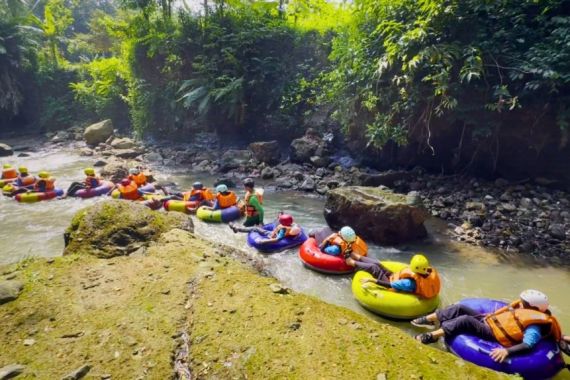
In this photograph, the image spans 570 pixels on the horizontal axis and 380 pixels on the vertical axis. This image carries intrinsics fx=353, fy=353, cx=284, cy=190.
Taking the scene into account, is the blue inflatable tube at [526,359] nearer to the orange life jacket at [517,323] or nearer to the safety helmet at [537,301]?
the orange life jacket at [517,323]

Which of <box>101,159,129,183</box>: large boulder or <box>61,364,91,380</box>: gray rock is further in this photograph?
<box>101,159,129,183</box>: large boulder

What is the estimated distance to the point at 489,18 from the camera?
8914mm

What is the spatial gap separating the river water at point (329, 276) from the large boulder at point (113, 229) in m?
2.33

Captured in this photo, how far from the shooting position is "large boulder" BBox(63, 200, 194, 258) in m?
5.15

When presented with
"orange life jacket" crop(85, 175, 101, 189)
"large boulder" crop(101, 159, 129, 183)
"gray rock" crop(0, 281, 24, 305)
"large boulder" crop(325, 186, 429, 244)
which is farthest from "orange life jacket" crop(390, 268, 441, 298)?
"large boulder" crop(101, 159, 129, 183)

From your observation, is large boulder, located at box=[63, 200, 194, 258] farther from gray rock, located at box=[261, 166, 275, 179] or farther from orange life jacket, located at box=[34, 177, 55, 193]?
gray rock, located at box=[261, 166, 275, 179]

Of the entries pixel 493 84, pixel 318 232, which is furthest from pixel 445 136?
pixel 318 232

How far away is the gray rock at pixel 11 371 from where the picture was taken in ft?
8.74

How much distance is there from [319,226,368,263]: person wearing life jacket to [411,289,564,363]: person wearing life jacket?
208cm

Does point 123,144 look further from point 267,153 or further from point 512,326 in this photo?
point 512,326

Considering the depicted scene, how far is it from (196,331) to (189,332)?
0.23 feet

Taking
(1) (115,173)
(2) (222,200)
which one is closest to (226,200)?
(2) (222,200)

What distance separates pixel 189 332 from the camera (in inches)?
128

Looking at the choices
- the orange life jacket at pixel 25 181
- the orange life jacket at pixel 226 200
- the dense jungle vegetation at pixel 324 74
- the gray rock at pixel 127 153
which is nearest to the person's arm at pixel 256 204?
the orange life jacket at pixel 226 200
